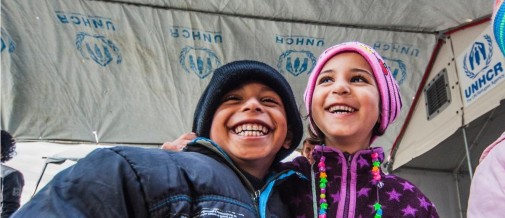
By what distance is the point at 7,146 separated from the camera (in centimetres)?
358

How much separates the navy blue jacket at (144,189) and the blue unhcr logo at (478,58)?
2.43 meters

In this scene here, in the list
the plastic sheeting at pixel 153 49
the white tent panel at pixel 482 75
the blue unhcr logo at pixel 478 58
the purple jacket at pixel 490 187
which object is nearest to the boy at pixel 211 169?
the purple jacket at pixel 490 187

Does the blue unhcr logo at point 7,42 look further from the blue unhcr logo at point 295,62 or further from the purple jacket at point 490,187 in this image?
the purple jacket at point 490,187

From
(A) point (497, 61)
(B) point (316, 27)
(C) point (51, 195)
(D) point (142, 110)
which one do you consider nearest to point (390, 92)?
(C) point (51, 195)

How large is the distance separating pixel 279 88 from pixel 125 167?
0.55 metres

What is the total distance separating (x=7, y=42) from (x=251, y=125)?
2840mm

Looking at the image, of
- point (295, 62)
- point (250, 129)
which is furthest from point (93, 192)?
point (295, 62)

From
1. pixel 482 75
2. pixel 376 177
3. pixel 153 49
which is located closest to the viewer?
pixel 376 177

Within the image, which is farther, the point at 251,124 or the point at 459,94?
the point at 459,94

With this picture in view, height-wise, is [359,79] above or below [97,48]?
below

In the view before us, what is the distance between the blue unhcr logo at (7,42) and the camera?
3240 millimetres

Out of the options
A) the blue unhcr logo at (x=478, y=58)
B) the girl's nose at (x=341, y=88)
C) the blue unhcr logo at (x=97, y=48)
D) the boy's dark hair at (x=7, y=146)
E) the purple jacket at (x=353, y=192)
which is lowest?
the purple jacket at (x=353, y=192)

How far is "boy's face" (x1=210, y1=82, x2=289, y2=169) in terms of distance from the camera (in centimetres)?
114

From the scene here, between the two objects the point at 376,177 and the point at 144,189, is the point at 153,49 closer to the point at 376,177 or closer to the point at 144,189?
the point at 376,177
